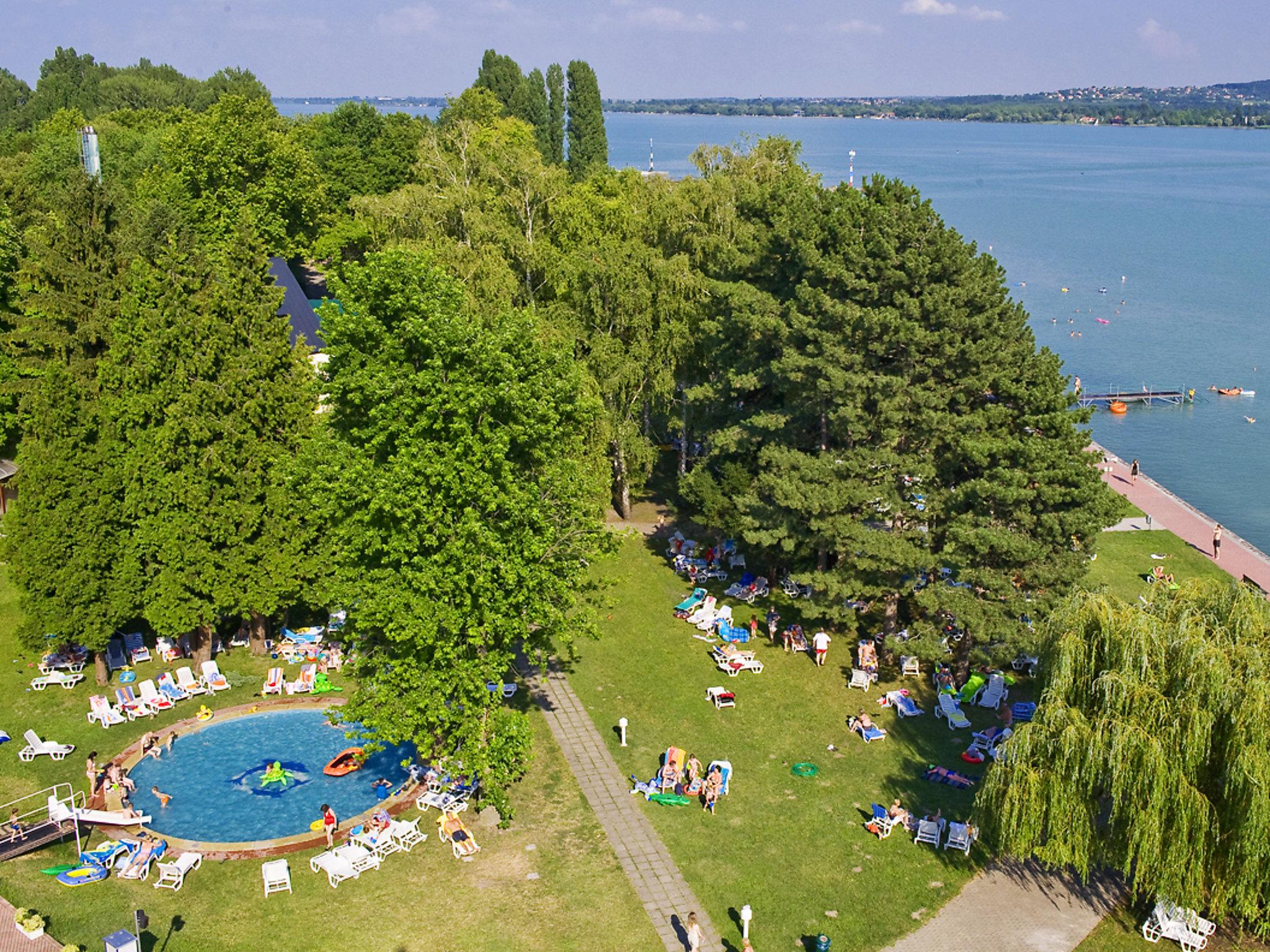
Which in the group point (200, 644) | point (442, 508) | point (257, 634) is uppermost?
point (442, 508)

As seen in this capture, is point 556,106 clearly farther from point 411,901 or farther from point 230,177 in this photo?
point 411,901

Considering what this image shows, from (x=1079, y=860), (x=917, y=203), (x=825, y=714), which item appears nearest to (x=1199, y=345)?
(x=917, y=203)

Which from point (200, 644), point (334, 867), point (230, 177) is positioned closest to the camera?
point (334, 867)

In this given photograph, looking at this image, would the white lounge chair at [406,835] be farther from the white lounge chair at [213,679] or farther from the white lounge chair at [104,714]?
the white lounge chair at [104,714]

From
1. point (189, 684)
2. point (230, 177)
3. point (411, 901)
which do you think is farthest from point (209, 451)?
point (230, 177)

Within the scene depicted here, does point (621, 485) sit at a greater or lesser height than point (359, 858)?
greater

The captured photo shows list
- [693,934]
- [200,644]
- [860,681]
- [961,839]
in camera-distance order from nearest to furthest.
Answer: [693,934]
[961,839]
[860,681]
[200,644]

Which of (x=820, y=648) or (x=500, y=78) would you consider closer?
(x=820, y=648)
